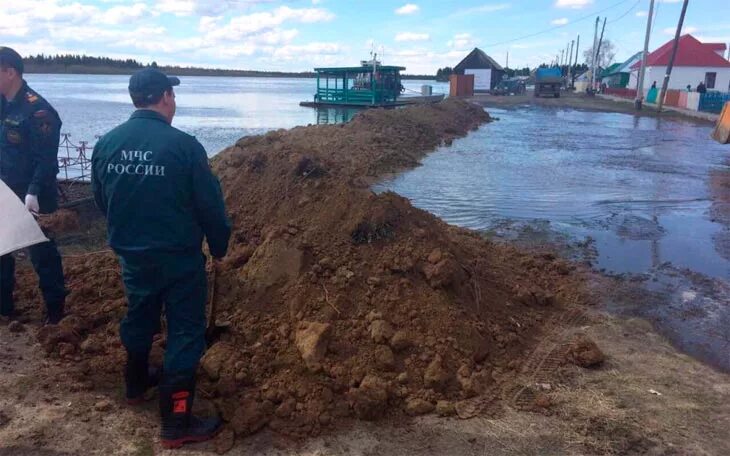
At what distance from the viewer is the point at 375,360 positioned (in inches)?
154

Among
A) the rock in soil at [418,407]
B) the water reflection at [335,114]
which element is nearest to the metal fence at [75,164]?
the rock in soil at [418,407]

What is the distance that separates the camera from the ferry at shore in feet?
133

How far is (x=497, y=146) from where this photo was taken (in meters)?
19.8

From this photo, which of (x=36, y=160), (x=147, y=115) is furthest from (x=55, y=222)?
(x=147, y=115)

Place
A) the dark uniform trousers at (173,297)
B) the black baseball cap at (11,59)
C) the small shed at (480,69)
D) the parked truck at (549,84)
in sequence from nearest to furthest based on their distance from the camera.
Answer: the dark uniform trousers at (173,297), the black baseball cap at (11,59), the parked truck at (549,84), the small shed at (480,69)

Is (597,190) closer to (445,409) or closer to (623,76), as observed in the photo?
(445,409)

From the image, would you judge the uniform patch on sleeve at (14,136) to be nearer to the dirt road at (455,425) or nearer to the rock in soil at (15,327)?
the rock in soil at (15,327)

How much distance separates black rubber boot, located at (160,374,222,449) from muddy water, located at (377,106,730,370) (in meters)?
3.96

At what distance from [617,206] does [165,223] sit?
931 centimetres

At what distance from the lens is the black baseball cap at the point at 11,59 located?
4.23m

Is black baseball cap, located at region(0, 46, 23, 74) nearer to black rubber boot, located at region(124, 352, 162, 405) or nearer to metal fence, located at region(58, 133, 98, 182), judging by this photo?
black rubber boot, located at region(124, 352, 162, 405)

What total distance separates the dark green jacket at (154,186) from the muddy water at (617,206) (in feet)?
13.5

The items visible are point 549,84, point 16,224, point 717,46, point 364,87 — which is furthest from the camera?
point 717,46

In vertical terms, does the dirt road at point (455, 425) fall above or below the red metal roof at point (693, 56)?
below
